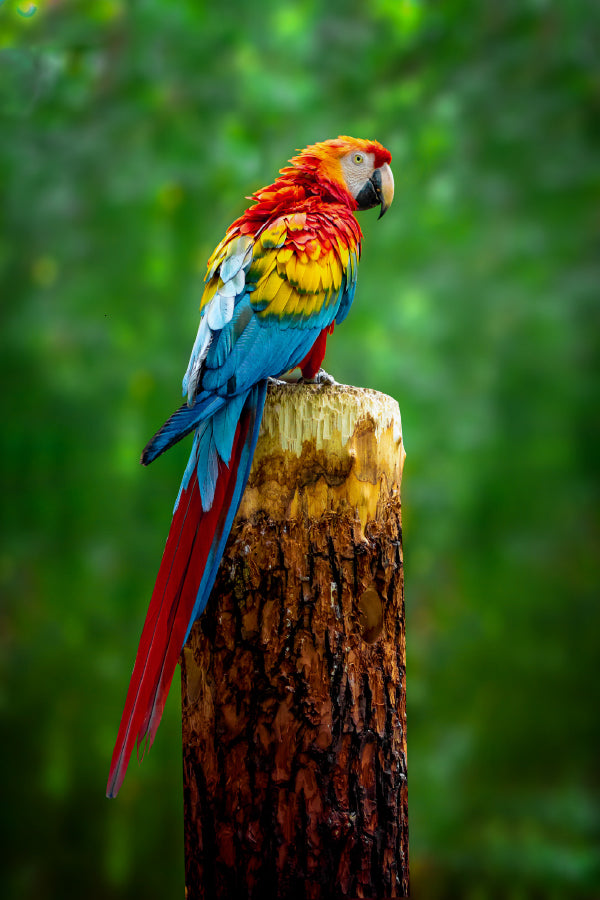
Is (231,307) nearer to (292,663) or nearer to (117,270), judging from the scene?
(292,663)

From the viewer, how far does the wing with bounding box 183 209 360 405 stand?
1523 millimetres

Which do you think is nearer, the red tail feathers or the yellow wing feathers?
the red tail feathers

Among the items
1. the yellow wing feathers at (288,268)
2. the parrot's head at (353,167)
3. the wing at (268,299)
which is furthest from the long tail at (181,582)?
the parrot's head at (353,167)

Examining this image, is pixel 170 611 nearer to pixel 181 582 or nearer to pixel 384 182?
pixel 181 582

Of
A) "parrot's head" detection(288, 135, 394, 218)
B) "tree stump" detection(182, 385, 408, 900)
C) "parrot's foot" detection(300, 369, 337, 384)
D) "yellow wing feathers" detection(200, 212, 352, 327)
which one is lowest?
"tree stump" detection(182, 385, 408, 900)

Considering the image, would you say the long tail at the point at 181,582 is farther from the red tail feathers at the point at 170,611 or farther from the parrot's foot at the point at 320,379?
the parrot's foot at the point at 320,379

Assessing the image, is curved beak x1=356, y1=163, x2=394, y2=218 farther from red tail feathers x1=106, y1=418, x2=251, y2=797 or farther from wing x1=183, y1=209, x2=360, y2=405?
red tail feathers x1=106, y1=418, x2=251, y2=797

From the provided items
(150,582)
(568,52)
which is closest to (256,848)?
(150,582)

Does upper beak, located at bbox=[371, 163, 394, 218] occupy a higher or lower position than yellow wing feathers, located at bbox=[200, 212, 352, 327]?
higher

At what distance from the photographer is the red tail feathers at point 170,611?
4.60ft

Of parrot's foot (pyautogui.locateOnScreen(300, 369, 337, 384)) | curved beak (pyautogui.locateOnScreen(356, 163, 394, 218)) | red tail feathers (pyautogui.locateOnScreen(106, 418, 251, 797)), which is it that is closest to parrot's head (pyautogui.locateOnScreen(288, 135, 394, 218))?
curved beak (pyautogui.locateOnScreen(356, 163, 394, 218))

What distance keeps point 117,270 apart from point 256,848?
229 cm

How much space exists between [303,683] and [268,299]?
732 mm

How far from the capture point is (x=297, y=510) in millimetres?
1471
